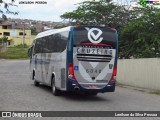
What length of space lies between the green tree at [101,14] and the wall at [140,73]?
6896 mm

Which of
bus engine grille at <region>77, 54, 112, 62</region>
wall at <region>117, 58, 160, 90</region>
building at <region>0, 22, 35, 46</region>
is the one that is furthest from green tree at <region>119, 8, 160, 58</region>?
building at <region>0, 22, 35, 46</region>

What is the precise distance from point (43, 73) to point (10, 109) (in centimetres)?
801

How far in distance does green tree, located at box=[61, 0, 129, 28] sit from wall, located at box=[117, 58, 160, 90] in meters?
6.90

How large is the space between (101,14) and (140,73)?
10705 mm

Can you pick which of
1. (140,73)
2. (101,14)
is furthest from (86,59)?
(101,14)

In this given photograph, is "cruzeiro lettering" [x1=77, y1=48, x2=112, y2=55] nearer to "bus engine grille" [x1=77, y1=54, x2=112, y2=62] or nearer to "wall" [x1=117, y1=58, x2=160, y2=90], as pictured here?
"bus engine grille" [x1=77, y1=54, x2=112, y2=62]

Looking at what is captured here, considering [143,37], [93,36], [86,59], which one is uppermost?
[93,36]

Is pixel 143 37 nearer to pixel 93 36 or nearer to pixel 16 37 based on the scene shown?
pixel 93 36

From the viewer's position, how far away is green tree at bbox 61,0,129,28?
3409 centimetres

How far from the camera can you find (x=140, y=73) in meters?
24.9

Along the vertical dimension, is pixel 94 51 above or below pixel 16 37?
above

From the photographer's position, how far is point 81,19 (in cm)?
3450

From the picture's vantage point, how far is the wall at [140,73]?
23094 millimetres

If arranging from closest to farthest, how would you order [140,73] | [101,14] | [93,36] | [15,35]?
1. [93,36]
2. [140,73]
3. [101,14]
4. [15,35]
